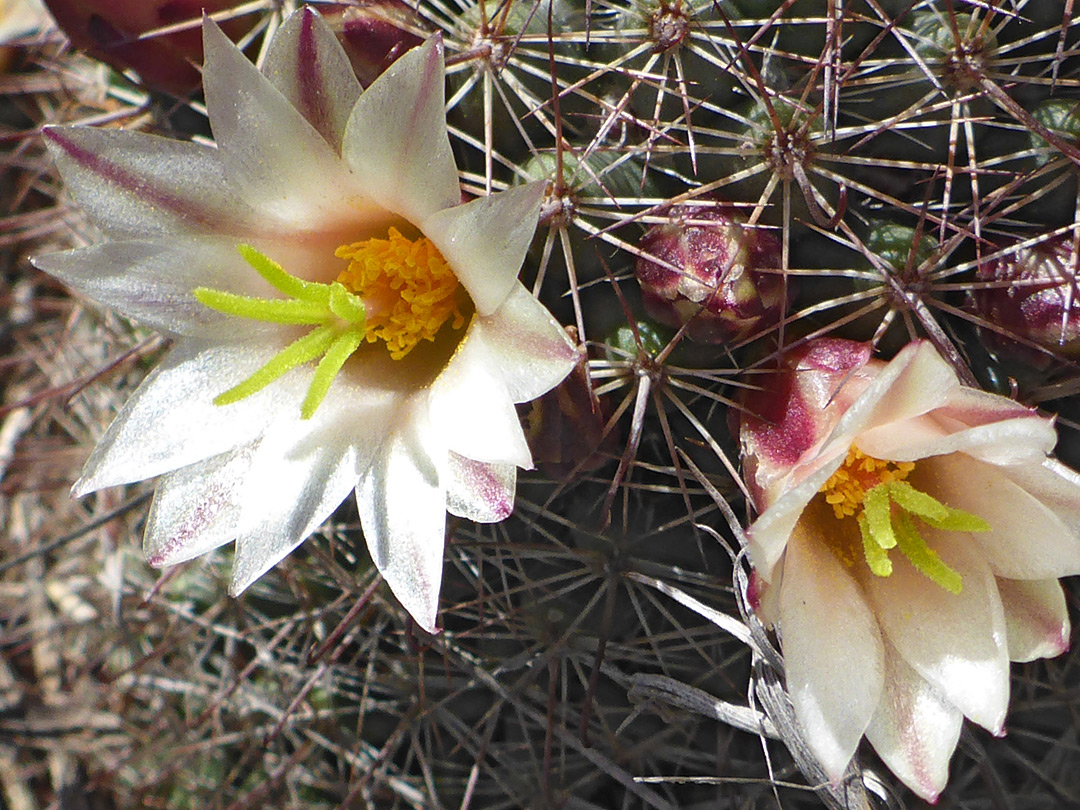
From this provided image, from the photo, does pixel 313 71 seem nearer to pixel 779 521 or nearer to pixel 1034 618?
pixel 779 521

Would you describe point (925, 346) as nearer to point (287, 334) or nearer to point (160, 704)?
point (287, 334)

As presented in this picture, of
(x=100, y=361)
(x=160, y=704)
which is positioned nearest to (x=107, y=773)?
(x=160, y=704)

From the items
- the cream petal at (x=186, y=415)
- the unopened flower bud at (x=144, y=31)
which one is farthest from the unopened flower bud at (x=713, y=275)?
the unopened flower bud at (x=144, y=31)

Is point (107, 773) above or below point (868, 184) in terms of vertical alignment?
below

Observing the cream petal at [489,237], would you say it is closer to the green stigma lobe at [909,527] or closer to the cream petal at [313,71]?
the cream petal at [313,71]

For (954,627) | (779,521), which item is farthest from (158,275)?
(954,627)

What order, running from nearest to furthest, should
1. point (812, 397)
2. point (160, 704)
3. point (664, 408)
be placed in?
1. point (812, 397)
2. point (664, 408)
3. point (160, 704)
